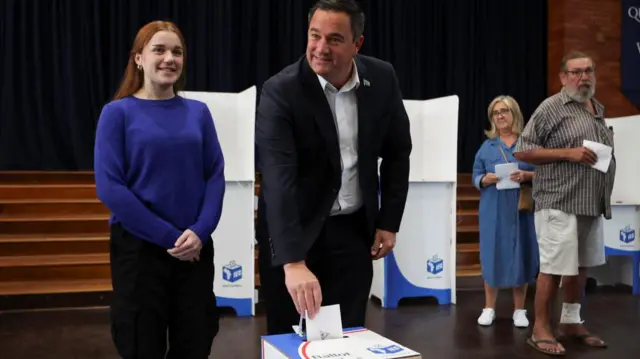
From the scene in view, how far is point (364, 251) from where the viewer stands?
1749mm

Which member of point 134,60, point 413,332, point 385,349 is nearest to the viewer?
point 385,349

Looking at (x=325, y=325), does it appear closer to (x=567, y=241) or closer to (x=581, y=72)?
(x=567, y=241)

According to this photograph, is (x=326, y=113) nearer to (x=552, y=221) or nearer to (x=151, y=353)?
(x=151, y=353)

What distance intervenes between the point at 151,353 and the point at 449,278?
9.90 feet

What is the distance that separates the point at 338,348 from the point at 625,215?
4.39 metres

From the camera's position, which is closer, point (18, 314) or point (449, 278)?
point (18, 314)

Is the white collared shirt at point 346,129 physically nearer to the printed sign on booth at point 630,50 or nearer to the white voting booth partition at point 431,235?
the white voting booth partition at point 431,235

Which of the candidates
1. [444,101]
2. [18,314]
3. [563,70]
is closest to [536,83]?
[444,101]

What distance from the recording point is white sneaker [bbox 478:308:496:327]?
3936mm

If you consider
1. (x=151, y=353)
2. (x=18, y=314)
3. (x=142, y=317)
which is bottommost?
(x=18, y=314)

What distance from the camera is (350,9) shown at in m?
1.45

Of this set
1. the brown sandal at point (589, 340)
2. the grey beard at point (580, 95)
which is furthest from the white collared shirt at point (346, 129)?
the brown sandal at point (589, 340)

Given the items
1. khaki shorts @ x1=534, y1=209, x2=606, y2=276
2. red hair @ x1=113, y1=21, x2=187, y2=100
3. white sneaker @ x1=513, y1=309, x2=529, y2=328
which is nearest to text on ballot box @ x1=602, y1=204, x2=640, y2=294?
white sneaker @ x1=513, y1=309, x2=529, y2=328

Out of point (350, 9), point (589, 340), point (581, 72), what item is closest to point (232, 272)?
point (589, 340)
